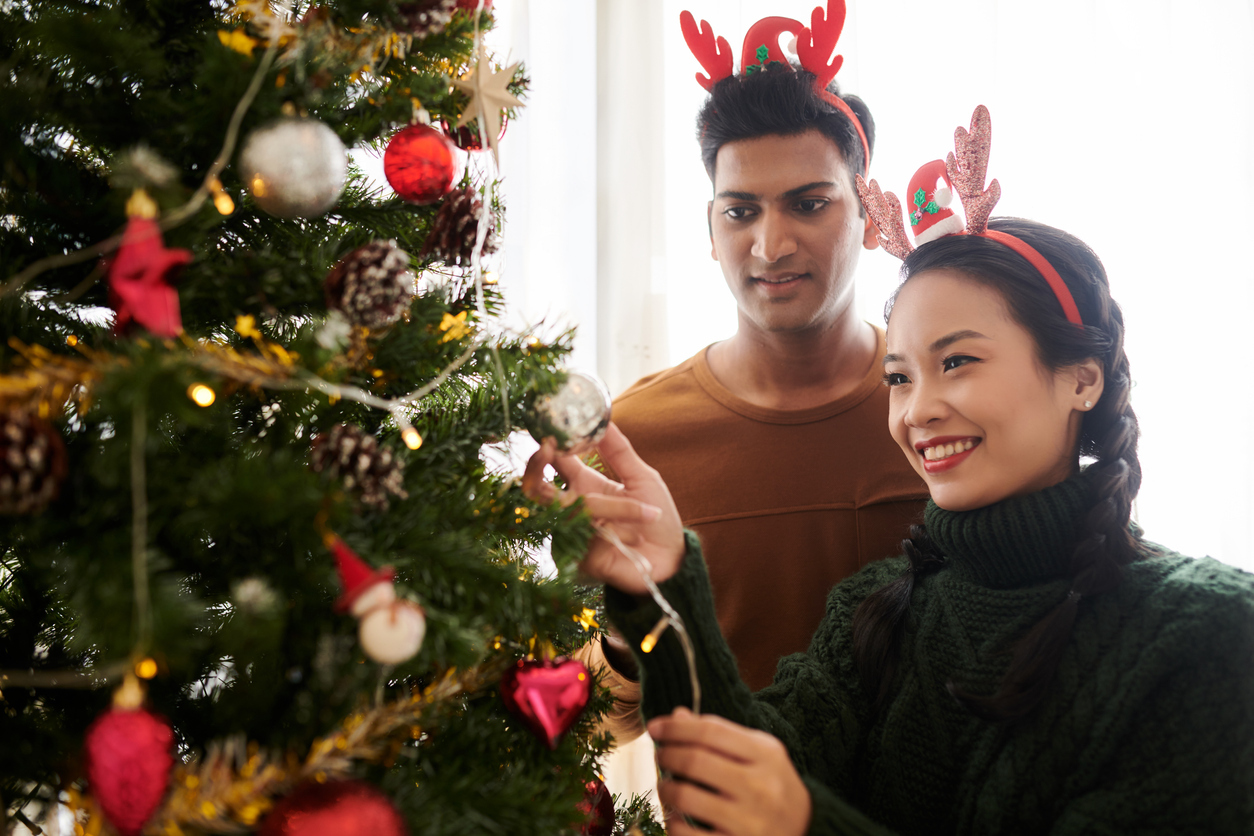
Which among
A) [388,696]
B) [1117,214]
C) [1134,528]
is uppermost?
[1117,214]

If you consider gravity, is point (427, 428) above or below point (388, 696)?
above

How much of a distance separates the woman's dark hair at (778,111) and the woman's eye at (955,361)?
0.60 metres

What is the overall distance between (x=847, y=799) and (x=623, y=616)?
1.50ft

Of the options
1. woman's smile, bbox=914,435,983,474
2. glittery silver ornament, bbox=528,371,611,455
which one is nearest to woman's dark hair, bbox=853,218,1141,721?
woman's smile, bbox=914,435,983,474

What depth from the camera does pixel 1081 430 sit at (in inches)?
43.7

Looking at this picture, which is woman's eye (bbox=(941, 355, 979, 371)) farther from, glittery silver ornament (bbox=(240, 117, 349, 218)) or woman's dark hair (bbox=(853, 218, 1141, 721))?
glittery silver ornament (bbox=(240, 117, 349, 218))

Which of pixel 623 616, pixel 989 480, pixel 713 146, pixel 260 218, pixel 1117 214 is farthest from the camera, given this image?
pixel 1117 214

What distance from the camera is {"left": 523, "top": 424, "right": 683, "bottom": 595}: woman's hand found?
30.8 inches

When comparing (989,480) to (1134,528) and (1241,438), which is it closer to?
(1134,528)

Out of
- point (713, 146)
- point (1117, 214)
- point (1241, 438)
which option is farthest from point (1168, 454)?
point (713, 146)

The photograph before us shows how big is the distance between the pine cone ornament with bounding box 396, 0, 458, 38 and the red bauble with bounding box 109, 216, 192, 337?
274mm

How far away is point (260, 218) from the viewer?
0.69 m

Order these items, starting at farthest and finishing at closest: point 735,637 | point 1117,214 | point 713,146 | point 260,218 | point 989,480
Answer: point 1117,214 < point 713,146 < point 735,637 < point 989,480 < point 260,218

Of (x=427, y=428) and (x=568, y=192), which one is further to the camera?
(x=568, y=192)
